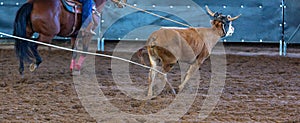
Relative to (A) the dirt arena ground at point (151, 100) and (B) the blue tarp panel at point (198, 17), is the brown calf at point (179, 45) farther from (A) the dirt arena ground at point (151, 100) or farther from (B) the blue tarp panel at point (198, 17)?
(B) the blue tarp panel at point (198, 17)

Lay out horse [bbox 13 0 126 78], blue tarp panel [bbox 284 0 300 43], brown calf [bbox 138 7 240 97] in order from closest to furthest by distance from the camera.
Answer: brown calf [bbox 138 7 240 97], horse [bbox 13 0 126 78], blue tarp panel [bbox 284 0 300 43]

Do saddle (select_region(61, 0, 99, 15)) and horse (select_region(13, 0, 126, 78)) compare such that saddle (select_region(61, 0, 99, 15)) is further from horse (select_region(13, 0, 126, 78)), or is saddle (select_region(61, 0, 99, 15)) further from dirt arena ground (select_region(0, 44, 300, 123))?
dirt arena ground (select_region(0, 44, 300, 123))

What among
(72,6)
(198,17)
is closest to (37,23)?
(72,6)

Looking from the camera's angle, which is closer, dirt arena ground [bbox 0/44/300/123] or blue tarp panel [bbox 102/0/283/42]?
dirt arena ground [bbox 0/44/300/123]

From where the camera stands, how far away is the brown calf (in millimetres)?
5227

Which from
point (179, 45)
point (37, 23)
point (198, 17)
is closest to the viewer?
point (179, 45)

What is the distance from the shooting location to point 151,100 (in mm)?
5168

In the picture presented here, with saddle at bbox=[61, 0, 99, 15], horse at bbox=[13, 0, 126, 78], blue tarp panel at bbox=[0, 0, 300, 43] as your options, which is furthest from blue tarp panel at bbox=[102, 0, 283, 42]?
horse at bbox=[13, 0, 126, 78]

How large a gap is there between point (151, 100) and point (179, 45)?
0.67m

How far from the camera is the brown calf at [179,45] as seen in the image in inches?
206

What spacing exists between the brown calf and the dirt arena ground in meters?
0.37

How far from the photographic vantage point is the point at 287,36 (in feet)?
32.5

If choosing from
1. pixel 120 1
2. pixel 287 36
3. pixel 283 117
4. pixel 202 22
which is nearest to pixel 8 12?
pixel 120 1

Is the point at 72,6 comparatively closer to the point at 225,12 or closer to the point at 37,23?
the point at 37,23
